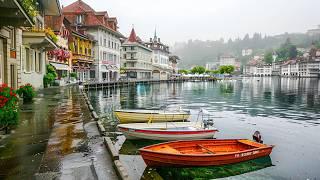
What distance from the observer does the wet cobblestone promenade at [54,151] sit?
902 cm

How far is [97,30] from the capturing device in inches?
2685

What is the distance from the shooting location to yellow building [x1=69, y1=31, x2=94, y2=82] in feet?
195

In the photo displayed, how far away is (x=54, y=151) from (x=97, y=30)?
198 ft

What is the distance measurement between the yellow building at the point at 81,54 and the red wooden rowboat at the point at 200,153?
48061 millimetres

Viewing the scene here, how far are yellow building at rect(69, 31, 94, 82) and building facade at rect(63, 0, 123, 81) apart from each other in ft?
6.19

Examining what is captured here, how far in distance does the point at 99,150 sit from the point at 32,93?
46.5 ft

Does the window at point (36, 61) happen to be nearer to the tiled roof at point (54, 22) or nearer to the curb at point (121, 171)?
the tiled roof at point (54, 22)

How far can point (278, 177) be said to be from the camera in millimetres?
13633

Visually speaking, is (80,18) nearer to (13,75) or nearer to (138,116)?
(13,75)

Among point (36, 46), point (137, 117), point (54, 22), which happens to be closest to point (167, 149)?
point (137, 117)

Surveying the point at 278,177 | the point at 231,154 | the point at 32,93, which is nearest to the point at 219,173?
the point at 231,154

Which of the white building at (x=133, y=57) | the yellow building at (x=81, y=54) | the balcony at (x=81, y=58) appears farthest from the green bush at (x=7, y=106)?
the white building at (x=133, y=57)

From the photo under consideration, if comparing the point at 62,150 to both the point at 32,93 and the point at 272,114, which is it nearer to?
the point at 32,93

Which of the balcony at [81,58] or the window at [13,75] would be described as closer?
the window at [13,75]
